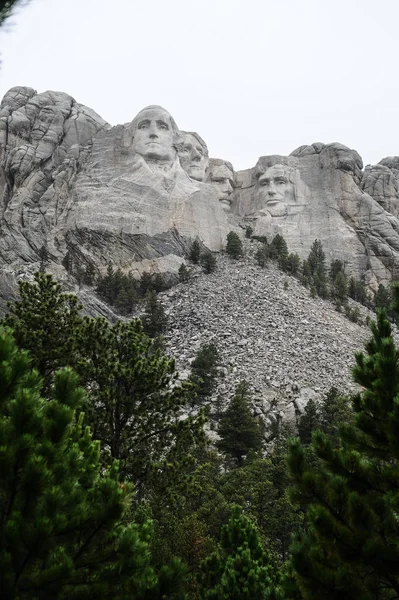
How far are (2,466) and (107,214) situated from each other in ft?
155

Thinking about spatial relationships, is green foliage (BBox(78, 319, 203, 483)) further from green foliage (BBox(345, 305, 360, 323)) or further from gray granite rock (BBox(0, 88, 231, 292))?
green foliage (BBox(345, 305, 360, 323))

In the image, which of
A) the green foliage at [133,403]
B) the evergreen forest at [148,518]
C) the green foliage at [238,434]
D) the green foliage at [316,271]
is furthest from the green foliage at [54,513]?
the green foliage at [316,271]

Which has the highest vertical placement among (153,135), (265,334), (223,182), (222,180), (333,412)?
(153,135)

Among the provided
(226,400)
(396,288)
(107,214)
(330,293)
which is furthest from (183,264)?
(396,288)

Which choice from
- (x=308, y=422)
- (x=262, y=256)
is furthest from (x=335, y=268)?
(x=308, y=422)

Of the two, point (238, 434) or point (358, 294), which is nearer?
point (238, 434)

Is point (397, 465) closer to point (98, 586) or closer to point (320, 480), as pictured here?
point (320, 480)

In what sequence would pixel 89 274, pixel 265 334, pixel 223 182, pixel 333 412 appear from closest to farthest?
pixel 333 412
pixel 265 334
pixel 89 274
pixel 223 182

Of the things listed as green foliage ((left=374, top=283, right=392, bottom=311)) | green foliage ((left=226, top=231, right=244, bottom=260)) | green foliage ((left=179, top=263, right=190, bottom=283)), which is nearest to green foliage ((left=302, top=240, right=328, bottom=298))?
green foliage ((left=374, top=283, right=392, bottom=311))

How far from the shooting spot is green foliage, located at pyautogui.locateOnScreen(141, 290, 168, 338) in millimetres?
39719

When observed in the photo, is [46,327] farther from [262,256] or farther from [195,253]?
[262,256]

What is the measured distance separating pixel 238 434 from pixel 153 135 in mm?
36421

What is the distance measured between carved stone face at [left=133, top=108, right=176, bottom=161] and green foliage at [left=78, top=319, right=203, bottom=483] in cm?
4410

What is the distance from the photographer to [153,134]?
2168 inches
